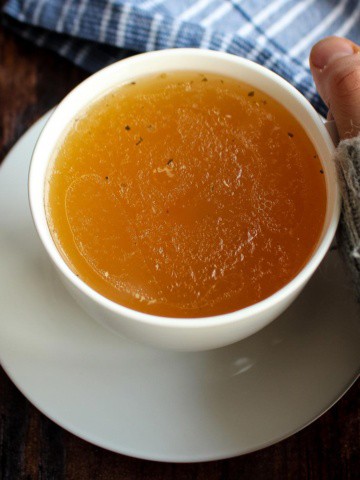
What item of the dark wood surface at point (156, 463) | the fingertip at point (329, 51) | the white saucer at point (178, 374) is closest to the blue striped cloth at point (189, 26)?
the fingertip at point (329, 51)

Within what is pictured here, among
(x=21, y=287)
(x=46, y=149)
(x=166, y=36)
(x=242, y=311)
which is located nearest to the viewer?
(x=242, y=311)

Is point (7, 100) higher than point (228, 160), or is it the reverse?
point (228, 160)

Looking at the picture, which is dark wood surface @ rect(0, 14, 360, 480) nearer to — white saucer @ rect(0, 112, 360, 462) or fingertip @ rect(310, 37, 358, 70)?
white saucer @ rect(0, 112, 360, 462)

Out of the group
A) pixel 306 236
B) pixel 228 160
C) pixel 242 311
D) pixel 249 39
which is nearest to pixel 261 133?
pixel 228 160

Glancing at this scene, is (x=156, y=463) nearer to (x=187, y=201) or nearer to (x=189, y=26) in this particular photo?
(x=187, y=201)

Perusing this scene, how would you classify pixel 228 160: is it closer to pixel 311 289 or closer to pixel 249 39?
pixel 311 289

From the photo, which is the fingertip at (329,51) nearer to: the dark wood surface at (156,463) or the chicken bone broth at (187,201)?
the chicken bone broth at (187,201)

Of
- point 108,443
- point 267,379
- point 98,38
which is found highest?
point 98,38

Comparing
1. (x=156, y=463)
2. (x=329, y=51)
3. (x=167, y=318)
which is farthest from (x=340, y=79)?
(x=156, y=463)
